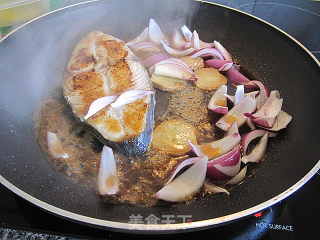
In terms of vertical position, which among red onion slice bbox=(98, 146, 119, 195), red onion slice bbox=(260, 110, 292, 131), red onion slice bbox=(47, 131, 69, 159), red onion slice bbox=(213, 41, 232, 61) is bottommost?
red onion slice bbox=(47, 131, 69, 159)

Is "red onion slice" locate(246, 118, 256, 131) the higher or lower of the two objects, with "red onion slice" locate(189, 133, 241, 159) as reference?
higher

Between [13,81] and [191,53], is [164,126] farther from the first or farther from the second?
[13,81]

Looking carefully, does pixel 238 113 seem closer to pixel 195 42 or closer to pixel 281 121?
pixel 281 121

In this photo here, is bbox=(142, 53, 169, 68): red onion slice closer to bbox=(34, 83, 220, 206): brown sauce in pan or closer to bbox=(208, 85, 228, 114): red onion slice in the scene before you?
bbox=(34, 83, 220, 206): brown sauce in pan

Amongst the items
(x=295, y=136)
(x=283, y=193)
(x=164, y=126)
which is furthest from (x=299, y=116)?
(x=164, y=126)

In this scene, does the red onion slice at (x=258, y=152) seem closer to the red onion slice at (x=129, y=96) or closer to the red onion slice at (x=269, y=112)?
the red onion slice at (x=269, y=112)

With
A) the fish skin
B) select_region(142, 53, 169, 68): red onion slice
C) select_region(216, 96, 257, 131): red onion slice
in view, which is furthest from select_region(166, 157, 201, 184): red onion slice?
select_region(142, 53, 169, 68): red onion slice

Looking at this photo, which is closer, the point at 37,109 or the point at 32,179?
the point at 32,179
